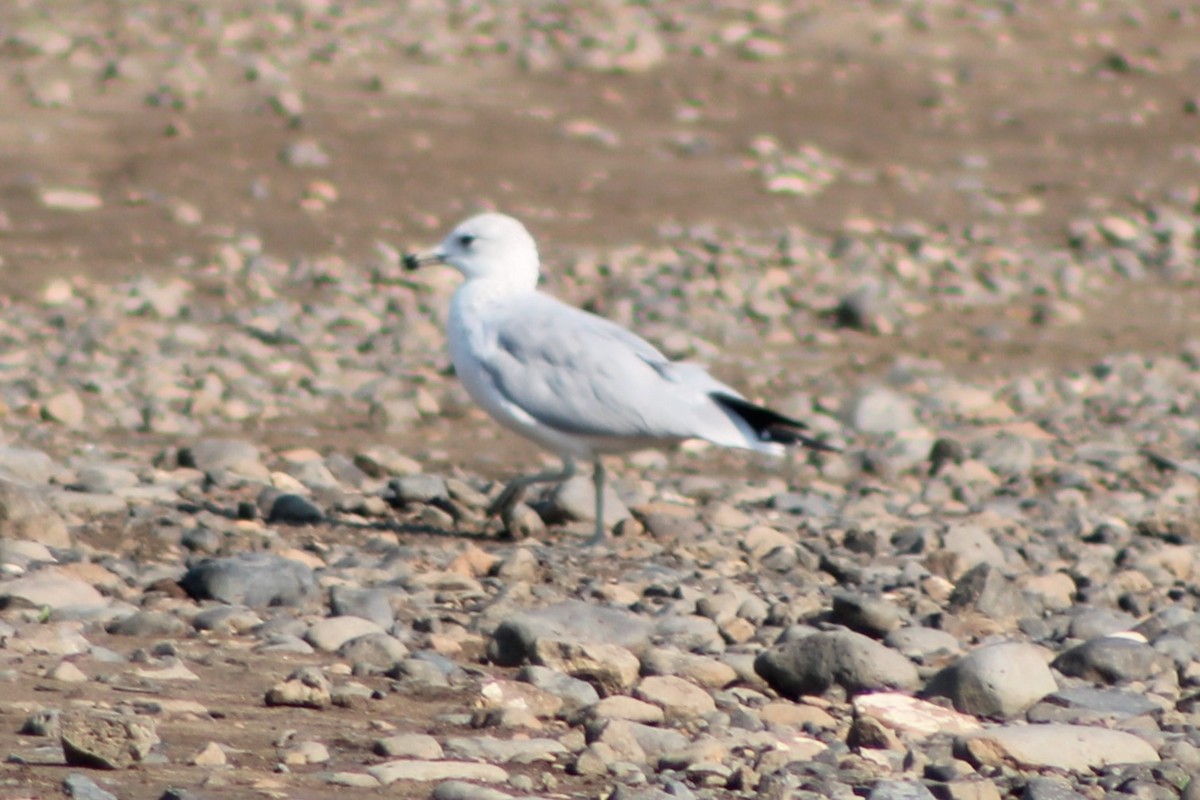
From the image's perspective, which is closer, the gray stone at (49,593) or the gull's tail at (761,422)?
the gray stone at (49,593)

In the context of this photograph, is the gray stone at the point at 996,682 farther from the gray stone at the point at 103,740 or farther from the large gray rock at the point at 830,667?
the gray stone at the point at 103,740

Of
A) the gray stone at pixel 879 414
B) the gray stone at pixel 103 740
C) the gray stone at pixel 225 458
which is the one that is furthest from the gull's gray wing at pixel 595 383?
the gray stone at pixel 103 740

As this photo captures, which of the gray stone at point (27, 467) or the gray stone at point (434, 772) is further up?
the gray stone at point (434, 772)

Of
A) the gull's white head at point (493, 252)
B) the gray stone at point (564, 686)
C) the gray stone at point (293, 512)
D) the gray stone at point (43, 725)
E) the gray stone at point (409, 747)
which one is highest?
the gull's white head at point (493, 252)

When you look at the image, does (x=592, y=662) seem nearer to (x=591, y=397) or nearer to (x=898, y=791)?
(x=898, y=791)

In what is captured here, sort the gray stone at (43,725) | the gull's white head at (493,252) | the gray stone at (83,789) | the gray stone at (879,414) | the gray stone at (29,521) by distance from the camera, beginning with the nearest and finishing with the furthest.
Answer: the gray stone at (83,789)
the gray stone at (43,725)
the gray stone at (29,521)
the gull's white head at (493,252)
the gray stone at (879,414)

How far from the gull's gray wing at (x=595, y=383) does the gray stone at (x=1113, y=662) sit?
1.77 metres

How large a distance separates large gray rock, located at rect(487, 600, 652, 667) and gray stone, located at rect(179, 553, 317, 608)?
0.59m

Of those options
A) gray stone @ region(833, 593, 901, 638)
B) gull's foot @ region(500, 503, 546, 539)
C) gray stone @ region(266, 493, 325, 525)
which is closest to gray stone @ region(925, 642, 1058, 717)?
gray stone @ region(833, 593, 901, 638)

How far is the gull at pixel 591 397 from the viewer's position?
6621 millimetres

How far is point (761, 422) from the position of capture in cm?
671

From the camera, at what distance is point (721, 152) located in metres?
13.2

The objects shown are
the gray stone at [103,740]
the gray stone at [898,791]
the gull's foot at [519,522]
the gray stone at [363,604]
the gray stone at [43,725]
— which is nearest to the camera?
the gray stone at [103,740]

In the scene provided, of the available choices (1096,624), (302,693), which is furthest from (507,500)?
(302,693)
